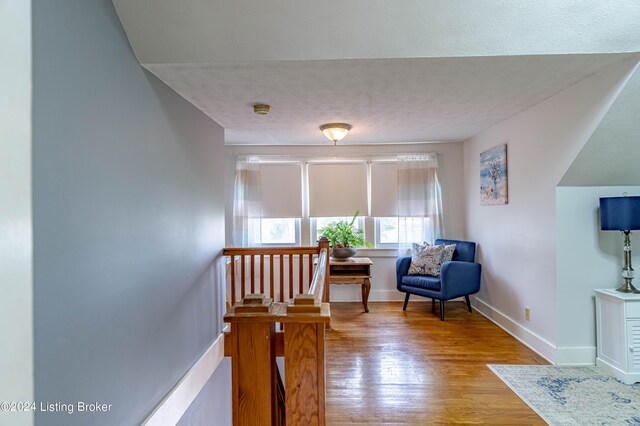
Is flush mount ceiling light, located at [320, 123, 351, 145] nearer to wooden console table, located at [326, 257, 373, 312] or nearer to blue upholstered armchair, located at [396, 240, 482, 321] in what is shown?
wooden console table, located at [326, 257, 373, 312]

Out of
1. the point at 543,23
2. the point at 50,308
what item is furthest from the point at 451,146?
the point at 50,308

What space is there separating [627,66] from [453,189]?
275 cm

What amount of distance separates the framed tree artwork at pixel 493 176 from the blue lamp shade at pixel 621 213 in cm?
103

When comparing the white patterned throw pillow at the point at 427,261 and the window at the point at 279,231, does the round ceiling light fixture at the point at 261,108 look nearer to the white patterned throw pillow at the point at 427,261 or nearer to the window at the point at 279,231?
the window at the point at 279,231

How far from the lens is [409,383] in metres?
2.52

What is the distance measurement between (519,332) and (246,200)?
363 cm

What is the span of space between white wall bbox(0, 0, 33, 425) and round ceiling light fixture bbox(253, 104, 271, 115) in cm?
171

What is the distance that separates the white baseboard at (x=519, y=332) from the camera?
2.82m

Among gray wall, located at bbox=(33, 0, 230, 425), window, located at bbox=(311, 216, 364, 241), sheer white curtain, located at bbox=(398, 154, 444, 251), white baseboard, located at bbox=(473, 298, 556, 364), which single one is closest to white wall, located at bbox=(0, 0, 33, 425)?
gray wall, located at bbox=(33, 0, 230, 425)

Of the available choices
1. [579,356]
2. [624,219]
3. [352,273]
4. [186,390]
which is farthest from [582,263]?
[186,390]

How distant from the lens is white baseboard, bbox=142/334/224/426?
1856mm

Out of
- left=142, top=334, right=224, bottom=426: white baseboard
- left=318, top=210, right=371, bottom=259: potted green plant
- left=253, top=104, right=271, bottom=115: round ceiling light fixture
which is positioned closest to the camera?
left=142, top=334, right=224, bottom=426: white baseboard

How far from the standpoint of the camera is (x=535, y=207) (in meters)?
3.00

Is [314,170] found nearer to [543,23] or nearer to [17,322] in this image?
[543,23]
